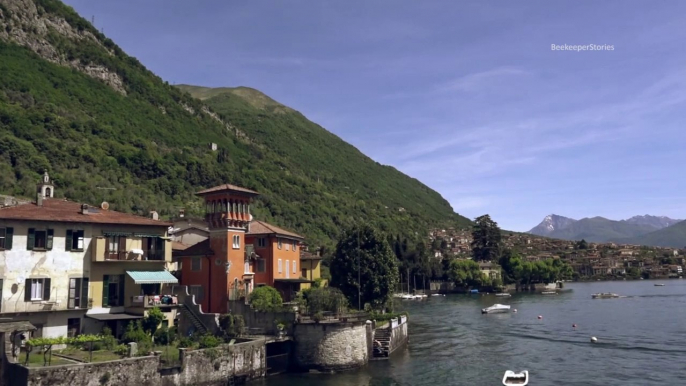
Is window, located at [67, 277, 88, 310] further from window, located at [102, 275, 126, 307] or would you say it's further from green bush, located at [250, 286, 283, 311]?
green bush, located at [250, 286, 283, 311]

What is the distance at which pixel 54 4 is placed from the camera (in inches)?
7338

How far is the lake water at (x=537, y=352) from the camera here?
152ft

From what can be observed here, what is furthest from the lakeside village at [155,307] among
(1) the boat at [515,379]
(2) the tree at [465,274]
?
(2) the tree at [465,274]

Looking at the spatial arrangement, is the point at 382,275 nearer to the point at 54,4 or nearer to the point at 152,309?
the point at 152,309

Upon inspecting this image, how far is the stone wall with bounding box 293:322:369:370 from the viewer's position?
47.2m

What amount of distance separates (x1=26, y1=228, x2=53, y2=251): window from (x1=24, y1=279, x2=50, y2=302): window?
8.11 ft

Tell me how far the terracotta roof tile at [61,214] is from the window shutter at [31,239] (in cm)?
106

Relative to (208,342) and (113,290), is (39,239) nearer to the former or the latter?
(113,290)

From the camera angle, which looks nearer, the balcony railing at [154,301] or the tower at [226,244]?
the balcony railing at [154,301]

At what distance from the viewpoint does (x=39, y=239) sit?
42938mm

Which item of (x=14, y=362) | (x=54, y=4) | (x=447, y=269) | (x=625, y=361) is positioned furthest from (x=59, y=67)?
(x=625, y=361)

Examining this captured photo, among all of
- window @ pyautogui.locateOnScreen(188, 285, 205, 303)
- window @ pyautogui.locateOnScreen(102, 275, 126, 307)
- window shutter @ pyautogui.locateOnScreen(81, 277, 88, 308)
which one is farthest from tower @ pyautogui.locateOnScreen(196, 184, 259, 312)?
window shutter @ pyautogui.locateOnScreen(81, 277, 88, 308)

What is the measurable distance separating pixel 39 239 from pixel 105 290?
6.56 m

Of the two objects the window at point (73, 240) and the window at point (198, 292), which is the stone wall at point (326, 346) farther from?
the window at point (73, 240)
